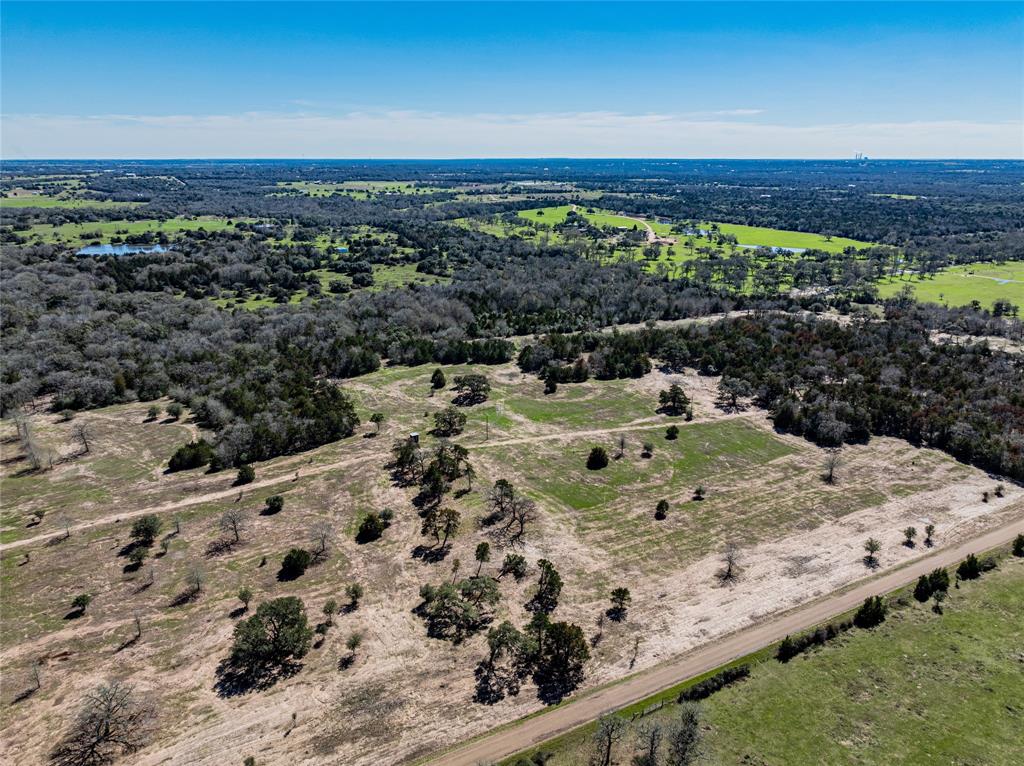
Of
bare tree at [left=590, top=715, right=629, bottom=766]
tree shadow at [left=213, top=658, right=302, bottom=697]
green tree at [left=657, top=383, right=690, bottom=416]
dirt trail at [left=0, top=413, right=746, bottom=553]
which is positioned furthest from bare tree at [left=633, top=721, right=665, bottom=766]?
green tree at [left=657, top=383, right=690, bottom=416]

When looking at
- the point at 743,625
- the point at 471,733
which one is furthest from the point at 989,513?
the point at 471,733

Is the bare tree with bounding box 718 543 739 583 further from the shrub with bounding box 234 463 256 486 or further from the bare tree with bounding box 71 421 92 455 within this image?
the bare tree with bounding box 71 421 92 455

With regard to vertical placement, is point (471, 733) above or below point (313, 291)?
below

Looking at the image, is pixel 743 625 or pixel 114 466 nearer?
pixel 743 625

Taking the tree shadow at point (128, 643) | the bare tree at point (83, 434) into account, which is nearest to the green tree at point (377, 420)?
the bare tree at point (83, 434)

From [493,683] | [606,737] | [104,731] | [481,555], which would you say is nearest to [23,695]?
[104,731]

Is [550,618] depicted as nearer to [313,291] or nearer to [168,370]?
[168,370]
